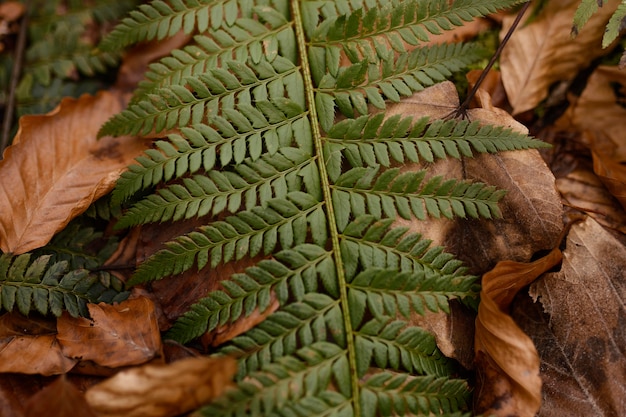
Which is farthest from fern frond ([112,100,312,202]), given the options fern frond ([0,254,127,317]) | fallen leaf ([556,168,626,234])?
fallen leaf ([556,168,626,234])

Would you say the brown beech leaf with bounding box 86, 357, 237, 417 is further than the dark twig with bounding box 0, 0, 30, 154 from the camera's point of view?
No

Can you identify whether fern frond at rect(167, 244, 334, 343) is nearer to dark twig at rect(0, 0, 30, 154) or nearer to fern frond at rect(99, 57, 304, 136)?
fern frond at rect(99, 57, 304, 136)

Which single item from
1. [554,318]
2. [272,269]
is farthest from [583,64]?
[272,269]

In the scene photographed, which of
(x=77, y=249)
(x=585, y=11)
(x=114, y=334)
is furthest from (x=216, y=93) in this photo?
(x=585, y=11)

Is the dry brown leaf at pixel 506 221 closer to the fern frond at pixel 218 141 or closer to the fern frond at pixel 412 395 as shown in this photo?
the fern frond at pixel 412 395

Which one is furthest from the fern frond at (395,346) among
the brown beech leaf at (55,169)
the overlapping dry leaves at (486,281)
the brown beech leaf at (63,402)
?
the brown beech leaf at (55,169)

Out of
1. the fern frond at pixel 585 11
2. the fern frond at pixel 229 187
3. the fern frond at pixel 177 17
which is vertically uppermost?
the fern frond at pixel 585 11
